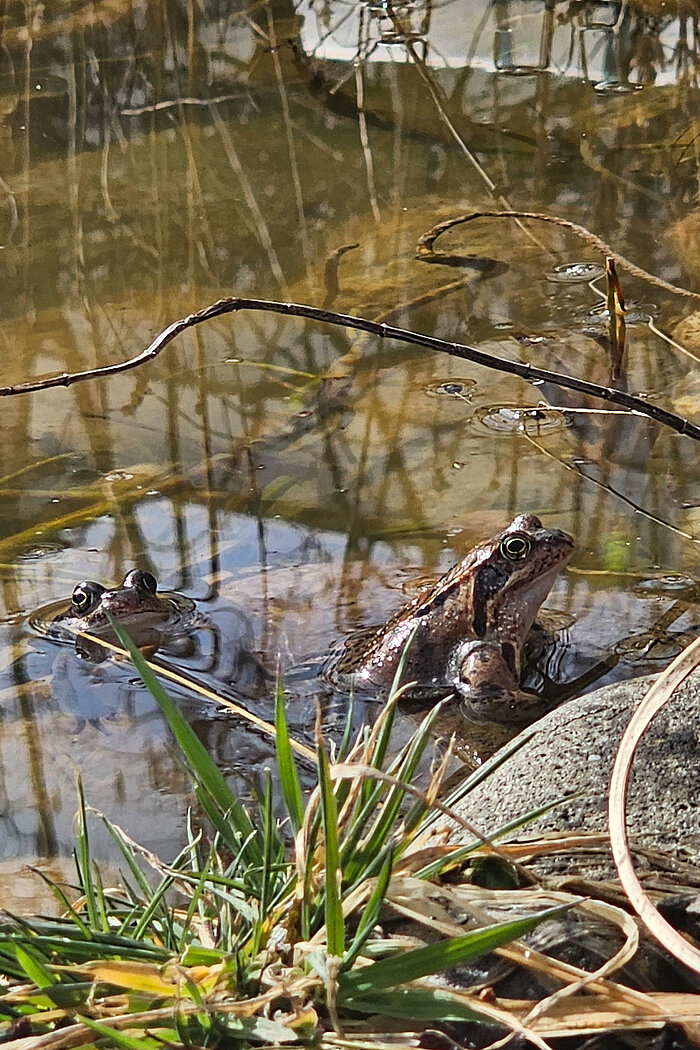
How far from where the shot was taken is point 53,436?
5.47 m

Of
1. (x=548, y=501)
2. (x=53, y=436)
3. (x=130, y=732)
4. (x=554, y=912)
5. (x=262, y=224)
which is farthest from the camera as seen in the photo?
(x=262, y=224)

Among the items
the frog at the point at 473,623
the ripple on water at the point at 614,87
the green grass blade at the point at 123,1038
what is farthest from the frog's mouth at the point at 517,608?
the ripple on water at the point at 614,87

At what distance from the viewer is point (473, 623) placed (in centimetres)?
419

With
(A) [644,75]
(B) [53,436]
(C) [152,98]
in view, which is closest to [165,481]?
(B) [53,436]

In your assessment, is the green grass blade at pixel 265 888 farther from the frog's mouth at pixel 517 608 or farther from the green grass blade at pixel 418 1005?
the frog's mouth at pixel 517 608

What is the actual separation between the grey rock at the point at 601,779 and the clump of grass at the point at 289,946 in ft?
0.92

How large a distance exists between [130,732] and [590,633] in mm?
1571

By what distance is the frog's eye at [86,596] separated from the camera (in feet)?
13.7

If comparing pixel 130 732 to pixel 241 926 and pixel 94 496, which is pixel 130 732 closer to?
pixel 94 496

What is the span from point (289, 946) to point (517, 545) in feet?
8.55

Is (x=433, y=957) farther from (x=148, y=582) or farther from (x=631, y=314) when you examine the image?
(x=631, y=314)

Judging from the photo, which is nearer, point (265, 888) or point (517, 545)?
point (265, 888)

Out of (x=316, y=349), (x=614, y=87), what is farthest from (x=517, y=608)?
(x=614, y=87)

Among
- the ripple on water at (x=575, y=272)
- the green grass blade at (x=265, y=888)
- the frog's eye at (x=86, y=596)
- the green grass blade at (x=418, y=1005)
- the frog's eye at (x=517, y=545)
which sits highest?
the ripple on water at (x=575, y=272)
